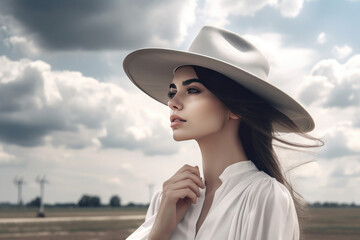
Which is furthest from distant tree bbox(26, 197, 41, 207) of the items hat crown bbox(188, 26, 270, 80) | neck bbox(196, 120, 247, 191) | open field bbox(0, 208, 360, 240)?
hat crown bbox(188, 26, 270, 80)

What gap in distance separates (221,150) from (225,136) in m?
0.09

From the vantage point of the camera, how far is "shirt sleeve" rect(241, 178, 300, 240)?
2.47 metres

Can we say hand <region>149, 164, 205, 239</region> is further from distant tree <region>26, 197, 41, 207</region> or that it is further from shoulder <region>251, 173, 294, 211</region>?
distant tree <region>26, 197, 41, 207</region>

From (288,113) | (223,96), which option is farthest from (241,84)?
(288,113)

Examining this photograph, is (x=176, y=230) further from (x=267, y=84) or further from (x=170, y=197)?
(x=267, y=84)

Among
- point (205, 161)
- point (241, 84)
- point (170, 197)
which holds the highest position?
point (241, 84)

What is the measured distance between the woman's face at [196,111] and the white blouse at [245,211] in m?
0.29

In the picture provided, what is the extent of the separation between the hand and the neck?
244 millimetres

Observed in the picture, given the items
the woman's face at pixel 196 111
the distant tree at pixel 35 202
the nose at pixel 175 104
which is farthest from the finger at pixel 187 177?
the distant tree at pixel 35 202

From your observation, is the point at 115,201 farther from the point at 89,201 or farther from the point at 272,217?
the point at 272,217

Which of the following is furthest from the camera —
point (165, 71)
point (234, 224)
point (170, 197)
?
point (165, 71)

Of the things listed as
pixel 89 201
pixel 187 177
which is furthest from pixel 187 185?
pixel 89 201

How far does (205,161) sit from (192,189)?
0.34 metres

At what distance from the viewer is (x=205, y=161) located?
3088 millimetres
